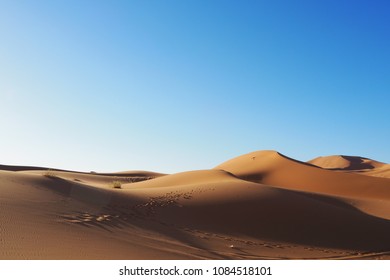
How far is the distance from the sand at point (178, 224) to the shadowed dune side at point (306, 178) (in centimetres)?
1045

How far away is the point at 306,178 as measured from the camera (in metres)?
40.5

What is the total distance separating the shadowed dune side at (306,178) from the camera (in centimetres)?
3497

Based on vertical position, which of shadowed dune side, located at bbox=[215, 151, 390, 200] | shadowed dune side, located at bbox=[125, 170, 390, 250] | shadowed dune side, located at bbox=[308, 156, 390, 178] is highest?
shadowed dune side, located at bbox=[308, 156, 390, 178]

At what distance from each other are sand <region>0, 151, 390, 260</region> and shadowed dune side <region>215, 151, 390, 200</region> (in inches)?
412

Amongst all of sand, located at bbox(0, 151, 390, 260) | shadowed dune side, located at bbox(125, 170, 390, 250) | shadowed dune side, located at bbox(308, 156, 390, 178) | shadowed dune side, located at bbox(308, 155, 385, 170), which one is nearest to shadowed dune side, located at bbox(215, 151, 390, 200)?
sand, located at bbox(0, 151, 390, 260)

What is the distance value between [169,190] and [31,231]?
1242cm

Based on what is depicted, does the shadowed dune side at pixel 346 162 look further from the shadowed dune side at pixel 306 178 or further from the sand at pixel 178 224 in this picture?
the sand at pixel 178 224

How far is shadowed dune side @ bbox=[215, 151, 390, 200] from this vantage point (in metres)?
35.0

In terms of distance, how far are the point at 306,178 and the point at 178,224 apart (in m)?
28.5

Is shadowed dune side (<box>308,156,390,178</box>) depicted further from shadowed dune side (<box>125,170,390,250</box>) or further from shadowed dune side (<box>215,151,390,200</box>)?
shadowed dune side (<box>125,170,390,250</box>)

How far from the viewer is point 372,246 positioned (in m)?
15.3

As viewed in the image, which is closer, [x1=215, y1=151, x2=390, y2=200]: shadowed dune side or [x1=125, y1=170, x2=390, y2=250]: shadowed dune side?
[x1=125, y1=170, x2=390, y2=250]: shadowed dune side

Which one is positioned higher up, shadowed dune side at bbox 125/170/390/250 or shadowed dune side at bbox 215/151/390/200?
shadowed dune side at bbox 215/151/390/200

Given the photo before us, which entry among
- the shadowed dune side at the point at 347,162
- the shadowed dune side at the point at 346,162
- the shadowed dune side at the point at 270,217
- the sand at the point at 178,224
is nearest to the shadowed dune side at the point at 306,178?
the sand at the point at 178,224
